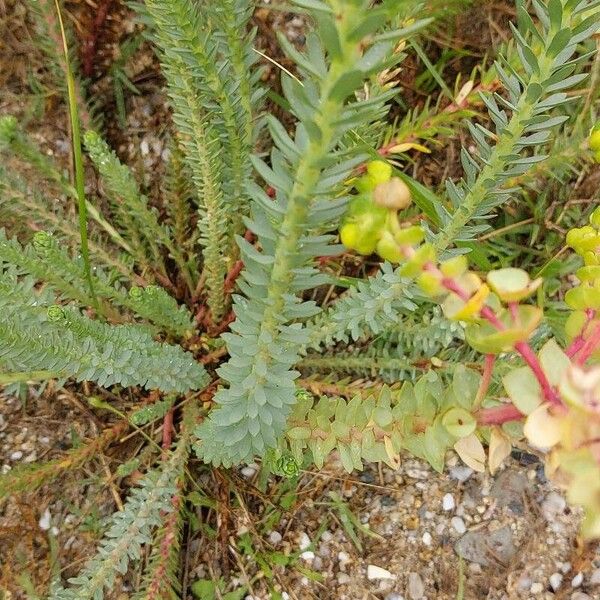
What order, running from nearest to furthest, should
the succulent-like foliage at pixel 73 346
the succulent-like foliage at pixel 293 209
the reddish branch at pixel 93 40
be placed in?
the succulent-like foliage at pixel 293 209 < the succulent-like foliage at pixel 73 346 < the reddish branch at pixel 93 40

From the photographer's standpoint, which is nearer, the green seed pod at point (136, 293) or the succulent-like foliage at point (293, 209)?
the succulent-like foliage at point (293, 209)

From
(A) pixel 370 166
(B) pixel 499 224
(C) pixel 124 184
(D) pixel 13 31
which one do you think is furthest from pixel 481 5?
(A) pixel 370 166

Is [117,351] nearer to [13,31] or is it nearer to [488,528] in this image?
[488,528]

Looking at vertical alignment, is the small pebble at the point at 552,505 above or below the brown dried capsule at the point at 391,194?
below

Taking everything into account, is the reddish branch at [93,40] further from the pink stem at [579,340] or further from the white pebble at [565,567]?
the white pebble at [565,567]

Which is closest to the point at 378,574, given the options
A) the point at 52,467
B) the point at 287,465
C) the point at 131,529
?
the point at 287,465

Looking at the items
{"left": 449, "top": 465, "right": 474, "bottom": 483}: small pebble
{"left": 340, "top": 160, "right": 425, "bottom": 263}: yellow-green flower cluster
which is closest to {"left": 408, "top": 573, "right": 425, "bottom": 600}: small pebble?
{"left": 449, "top": 465, "right": 474, "bottom": 483}: small pebble

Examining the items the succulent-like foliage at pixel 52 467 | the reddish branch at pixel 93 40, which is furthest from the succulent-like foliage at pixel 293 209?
the reddish branch at pixel 93 40

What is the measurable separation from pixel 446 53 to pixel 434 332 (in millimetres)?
857

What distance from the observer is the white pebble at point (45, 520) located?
1.64 meters

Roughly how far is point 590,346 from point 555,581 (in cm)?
111

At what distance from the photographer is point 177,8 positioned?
1046mm

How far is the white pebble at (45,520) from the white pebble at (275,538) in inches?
21.4

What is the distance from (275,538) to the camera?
1.67m
